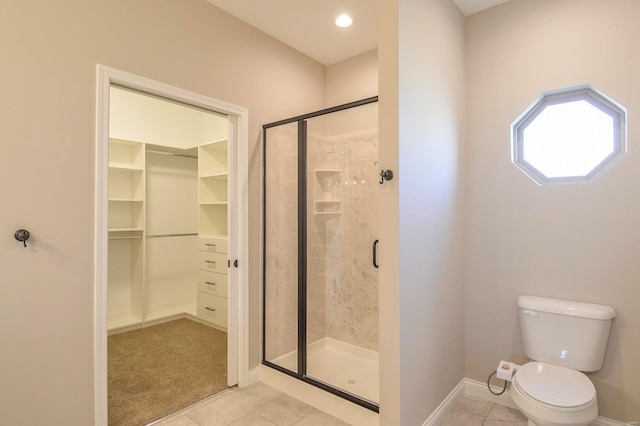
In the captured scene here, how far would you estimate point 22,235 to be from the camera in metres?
1.60

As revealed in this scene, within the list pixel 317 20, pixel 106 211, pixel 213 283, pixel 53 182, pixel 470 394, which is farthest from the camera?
pixel 213 283

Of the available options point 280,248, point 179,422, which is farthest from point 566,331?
point 179,422

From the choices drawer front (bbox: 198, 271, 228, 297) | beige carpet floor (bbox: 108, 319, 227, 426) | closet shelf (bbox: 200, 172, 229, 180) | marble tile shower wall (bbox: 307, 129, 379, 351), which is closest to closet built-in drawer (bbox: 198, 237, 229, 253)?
drawer front (bbox: 198, 271, 228, 297)

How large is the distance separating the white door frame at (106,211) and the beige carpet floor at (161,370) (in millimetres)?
354

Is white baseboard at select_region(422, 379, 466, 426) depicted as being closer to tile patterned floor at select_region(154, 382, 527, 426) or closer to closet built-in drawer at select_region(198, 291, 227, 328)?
tile patterned floor at select_region(154, 382, 527, 426)

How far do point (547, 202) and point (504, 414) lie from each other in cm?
144

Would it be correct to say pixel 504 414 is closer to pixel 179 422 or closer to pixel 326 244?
pixel 326 244

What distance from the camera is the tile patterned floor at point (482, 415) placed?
82.9 inches

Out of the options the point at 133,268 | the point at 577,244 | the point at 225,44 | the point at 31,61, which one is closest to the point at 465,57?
the point at 577,244

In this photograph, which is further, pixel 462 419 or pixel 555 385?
pixel 462 419

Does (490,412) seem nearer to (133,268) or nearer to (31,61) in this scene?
(31,61)

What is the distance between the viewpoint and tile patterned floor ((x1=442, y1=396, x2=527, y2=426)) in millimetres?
2105

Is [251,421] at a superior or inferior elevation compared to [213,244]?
inferior

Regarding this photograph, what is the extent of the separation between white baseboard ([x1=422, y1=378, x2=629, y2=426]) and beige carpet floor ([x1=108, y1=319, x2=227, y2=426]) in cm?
157
